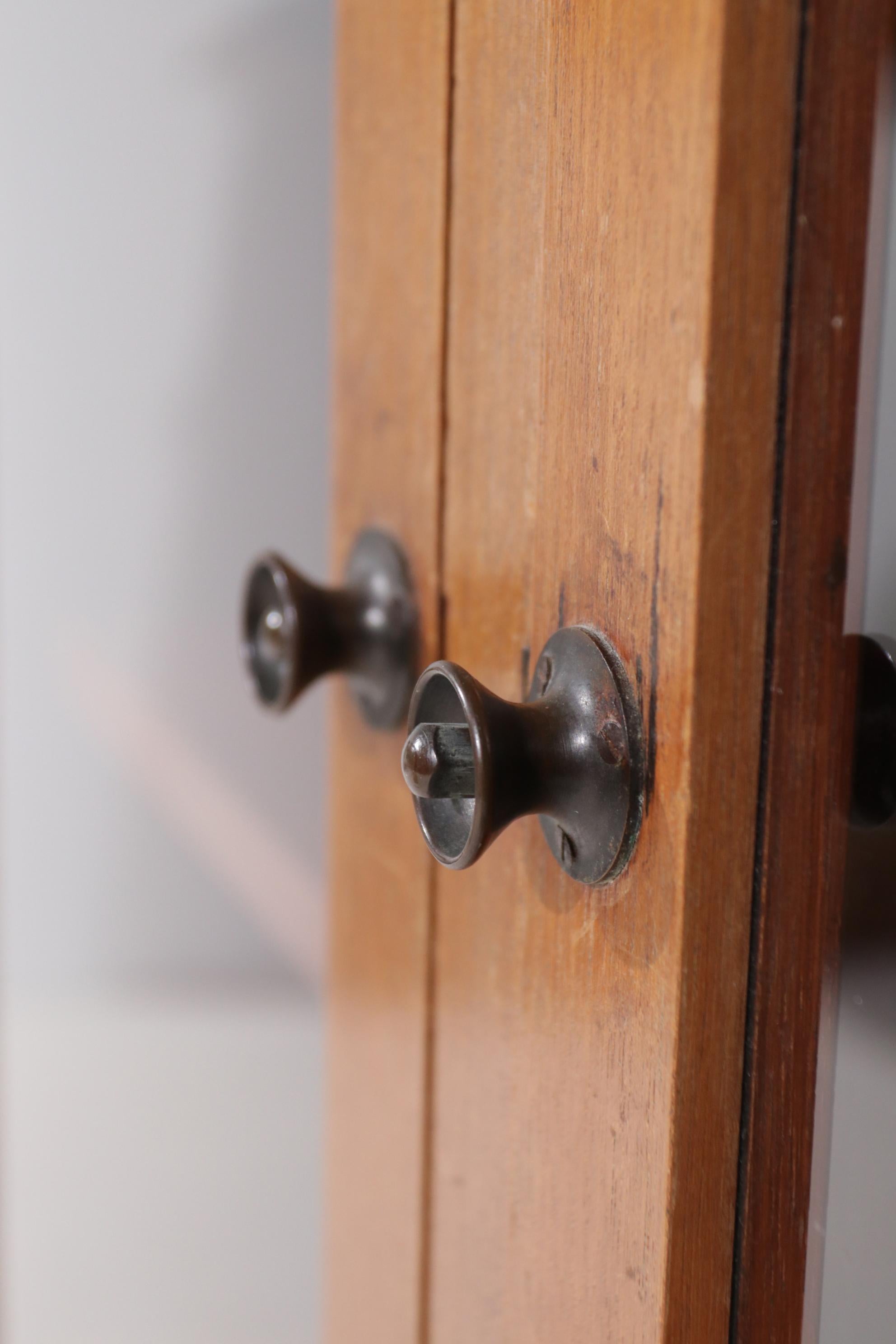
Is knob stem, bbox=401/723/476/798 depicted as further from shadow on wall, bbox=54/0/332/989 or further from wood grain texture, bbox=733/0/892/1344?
shadow on wall, bbox=54/0/332/989

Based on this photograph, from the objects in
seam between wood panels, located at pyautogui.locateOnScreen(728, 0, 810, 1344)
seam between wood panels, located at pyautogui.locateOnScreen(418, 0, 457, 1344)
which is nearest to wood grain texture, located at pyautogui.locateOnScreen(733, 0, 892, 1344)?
seam between wood panels, located at pyautogui.locateOnScreen(728, 0, 810, 1344)

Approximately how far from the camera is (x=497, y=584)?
0.31 metres

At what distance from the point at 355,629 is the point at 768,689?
185 mm

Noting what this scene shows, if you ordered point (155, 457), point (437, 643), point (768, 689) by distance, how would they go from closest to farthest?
1. point (768, 689)
2. point (437, 643)
3. point (155, 457)

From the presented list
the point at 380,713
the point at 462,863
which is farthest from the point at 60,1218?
the point at 462,863

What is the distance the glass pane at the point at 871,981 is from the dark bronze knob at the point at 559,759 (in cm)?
5

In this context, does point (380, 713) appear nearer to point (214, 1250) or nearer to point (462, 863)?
point (462, 863)

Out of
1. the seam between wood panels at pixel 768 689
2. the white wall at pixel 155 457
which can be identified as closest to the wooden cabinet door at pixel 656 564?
the seam between wood panels at pixel 768 689

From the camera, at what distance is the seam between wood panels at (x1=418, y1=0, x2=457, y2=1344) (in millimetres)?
329

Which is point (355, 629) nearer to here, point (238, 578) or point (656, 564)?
point (656, 564)

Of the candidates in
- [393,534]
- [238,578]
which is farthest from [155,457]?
[393,534]

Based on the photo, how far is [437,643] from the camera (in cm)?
36

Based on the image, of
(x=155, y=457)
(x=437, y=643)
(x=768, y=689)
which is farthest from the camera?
(x=155, y=457)

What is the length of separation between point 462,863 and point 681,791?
6 centimetres
